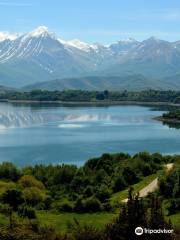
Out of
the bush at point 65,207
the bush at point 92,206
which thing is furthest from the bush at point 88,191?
the bush at point 92,206

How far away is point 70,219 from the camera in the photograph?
22141 mm

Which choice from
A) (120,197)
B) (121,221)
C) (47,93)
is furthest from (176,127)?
(47,93)

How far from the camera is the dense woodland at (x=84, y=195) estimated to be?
13383mm

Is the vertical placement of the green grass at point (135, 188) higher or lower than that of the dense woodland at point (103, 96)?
lower

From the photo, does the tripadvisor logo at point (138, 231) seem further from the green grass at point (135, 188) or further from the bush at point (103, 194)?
the bush at point (103, 194)

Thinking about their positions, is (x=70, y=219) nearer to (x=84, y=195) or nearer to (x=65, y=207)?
(x=65, y=207)

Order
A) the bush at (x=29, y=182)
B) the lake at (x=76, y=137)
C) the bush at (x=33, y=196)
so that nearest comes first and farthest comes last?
the bush at (x=33, y=196)
the bush at (x=29, y=182)
the lake at (x=76, y=137)

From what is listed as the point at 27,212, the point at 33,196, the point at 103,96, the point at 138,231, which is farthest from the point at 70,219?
the point at 103,96

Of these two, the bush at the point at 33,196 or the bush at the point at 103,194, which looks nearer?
the bush at the point at 33,196

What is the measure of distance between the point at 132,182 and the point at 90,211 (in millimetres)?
7153

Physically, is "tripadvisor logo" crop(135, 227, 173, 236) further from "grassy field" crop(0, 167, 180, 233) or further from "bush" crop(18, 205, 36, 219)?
"bush" crop(18, 205, 36, 219)

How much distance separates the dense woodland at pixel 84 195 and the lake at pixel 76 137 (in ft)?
39.3

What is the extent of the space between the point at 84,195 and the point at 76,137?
35.8m

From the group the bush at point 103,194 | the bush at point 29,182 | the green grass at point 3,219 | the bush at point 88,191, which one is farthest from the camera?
the bush at point 29,182
